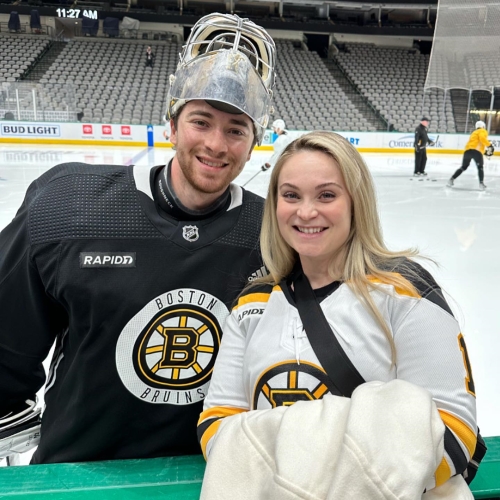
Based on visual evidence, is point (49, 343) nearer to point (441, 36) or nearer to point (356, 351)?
point (356, 351)

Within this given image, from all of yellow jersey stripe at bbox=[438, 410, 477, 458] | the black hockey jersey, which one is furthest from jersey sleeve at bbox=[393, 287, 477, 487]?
the black hockey jersey

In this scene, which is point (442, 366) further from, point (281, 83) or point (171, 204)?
point (281, 83)

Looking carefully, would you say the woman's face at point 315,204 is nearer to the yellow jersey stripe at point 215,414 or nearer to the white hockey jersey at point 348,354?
the white hockey jersey at point 348,354

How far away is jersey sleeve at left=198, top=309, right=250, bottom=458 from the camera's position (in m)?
1.07

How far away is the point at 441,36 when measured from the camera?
596cm

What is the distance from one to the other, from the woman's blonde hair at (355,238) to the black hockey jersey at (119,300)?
0.13 m

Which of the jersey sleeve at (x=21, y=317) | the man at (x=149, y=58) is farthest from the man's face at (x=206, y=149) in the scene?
the man at (x=149, y=58)

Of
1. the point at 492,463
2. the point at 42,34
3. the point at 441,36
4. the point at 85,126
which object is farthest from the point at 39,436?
the point at 42,34

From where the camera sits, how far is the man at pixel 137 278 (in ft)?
4.16

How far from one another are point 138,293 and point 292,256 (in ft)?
1.33

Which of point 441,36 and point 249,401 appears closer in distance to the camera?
point 249,401

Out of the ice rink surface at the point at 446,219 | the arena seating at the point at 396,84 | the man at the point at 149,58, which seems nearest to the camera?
the ice rink surface at the point at 446,219

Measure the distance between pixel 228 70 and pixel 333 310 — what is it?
752mm

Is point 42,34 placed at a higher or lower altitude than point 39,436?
higher
